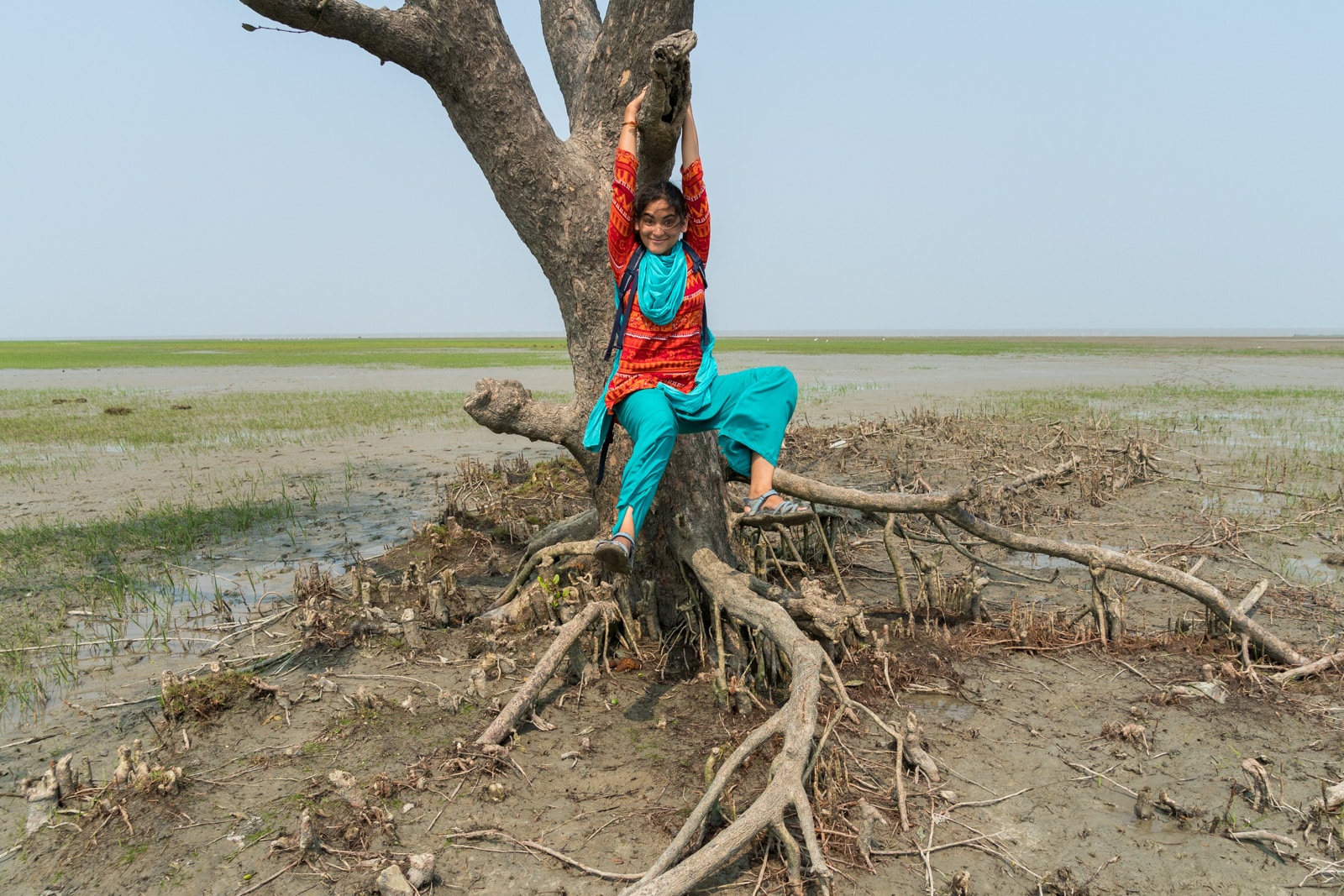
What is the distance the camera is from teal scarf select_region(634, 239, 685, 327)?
328 centimetres

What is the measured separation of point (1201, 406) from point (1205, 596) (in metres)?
12.9

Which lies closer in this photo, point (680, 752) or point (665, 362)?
point (680, 752)

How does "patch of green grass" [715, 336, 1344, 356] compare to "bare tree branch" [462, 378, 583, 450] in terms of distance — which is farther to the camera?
"patch of green grass" [715, 336, 1344, 356]

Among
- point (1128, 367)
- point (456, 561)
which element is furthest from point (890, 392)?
point (456, 561)

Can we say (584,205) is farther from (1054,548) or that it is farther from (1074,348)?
(1074,348)

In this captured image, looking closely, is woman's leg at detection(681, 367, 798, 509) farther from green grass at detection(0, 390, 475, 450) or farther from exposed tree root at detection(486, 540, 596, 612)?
green grass at detection(0, 390, 475, 450)

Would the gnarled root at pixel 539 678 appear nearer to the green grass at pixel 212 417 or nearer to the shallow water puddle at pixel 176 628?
the shallow water puddle at pixel 176 628

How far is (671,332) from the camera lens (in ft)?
11.0

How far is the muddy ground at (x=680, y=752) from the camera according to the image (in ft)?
8.44

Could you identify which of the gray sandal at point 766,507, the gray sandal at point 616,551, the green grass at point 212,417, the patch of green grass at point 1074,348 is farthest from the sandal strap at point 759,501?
the patch of green grass at point 1074,348

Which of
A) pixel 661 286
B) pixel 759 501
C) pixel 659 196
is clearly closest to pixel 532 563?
pixel 759 501

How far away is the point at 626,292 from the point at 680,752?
1.98 m

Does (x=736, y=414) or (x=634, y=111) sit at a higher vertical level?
(x=634, y=111)

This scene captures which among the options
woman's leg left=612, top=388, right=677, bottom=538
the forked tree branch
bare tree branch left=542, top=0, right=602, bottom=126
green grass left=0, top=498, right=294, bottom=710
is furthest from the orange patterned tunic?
green grass left=0, top=498, right=294, bottom=710
